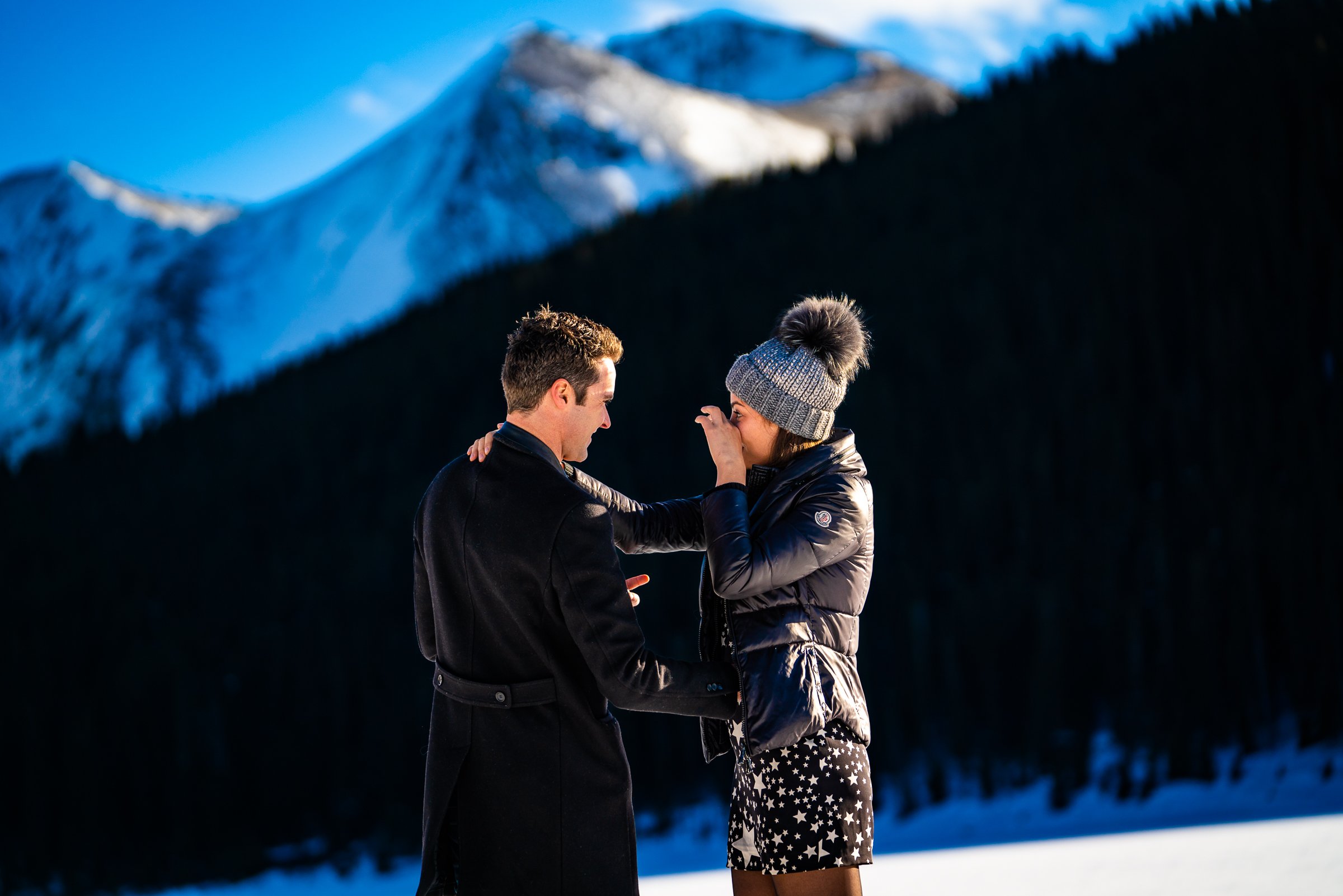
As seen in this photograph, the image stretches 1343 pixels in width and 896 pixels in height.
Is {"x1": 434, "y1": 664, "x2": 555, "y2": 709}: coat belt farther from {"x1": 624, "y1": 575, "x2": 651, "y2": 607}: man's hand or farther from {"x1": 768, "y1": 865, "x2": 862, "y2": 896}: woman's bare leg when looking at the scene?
{"x1": 768, "y1": 865, "x2": 862, "y2": 896}: woman's bare leg

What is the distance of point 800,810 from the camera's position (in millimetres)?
2168

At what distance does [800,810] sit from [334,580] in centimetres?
1171

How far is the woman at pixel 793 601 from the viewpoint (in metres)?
2.16

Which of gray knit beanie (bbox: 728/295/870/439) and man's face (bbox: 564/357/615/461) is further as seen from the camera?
gray knit beanie (bbox: 728/295/870/439)

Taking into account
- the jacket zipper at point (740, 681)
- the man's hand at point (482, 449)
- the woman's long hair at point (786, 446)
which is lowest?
the jacket zipper at point (740, 681)

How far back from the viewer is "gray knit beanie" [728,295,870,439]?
7.83 ft

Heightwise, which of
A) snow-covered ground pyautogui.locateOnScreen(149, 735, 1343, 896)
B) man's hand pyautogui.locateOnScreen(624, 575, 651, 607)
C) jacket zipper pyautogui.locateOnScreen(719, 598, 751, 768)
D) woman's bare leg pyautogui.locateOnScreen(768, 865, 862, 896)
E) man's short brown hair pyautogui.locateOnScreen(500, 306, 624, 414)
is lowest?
snow-covered ground pyautogui.locateOnScreen(149, 735, 1343, 896)

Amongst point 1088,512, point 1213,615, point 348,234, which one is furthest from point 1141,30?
point 348,234

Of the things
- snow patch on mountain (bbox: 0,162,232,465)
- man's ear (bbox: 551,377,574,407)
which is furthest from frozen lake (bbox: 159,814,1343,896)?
snow patch on mountain (bbox: 0,162,232,465)

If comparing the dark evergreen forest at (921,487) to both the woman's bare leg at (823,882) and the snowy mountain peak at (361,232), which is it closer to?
the woman's bare leg at (823,882)

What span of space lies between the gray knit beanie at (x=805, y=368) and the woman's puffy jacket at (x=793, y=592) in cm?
8

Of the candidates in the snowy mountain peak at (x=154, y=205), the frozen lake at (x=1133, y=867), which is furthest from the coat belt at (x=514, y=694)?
the snowy mountain peak at (x=154, y=205)

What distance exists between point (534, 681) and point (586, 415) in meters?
0.57

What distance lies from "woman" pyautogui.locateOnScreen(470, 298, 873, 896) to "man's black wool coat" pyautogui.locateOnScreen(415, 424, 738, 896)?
16 cm
